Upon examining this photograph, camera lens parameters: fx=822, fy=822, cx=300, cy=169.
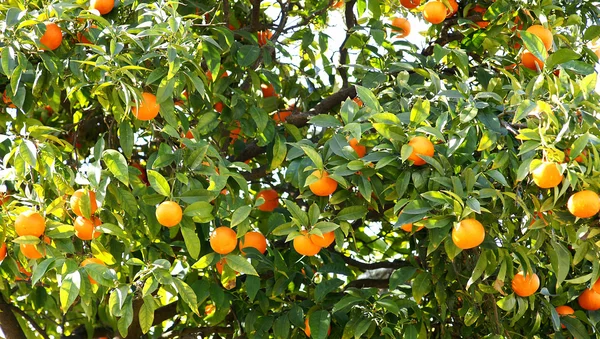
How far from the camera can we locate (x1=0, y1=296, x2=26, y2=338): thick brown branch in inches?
117

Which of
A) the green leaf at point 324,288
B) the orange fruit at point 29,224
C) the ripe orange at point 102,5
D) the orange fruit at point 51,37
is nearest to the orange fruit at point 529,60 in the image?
the green leaf at point 324,288

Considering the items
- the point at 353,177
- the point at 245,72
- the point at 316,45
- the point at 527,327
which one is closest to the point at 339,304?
the point at 353,177

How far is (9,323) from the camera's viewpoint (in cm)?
298

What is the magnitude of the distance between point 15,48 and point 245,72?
34.3 inches

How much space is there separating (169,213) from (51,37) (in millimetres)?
583

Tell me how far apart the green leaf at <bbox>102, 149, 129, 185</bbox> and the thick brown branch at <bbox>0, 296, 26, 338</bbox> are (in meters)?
1.30

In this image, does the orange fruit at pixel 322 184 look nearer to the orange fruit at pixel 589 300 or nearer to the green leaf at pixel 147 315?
the green leaf at pixel 147 315

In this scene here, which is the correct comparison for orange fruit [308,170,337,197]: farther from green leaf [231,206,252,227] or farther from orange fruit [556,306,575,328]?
orange fruit [556,306,575,328]

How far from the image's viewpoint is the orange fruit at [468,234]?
1863 mm

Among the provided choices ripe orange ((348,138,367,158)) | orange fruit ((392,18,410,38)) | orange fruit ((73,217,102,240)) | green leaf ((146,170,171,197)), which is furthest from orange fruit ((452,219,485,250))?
orange fruit ((392,18,410,38))

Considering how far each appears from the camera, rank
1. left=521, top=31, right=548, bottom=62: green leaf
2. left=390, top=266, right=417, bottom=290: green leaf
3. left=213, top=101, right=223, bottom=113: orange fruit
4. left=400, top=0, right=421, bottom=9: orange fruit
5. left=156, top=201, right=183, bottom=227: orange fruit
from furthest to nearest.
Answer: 1. left=400, top=0, right=421, bottom=9: orange fruit
2. left=213, top=101, right=223, bottom=113: orange fruit
3. left=390, top=266, right=417, bottom=290: green leaf
4. left=521, top=31, right=548, bottom=62: green leaf
5. left=156, top=201, right=183, bottom=227: orange fruit

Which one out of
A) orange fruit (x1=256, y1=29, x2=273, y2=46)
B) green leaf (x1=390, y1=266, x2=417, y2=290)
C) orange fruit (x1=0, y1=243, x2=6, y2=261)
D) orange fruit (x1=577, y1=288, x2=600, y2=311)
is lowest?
orange fruit (x1=577, y1=288, x2=600, y2=311)

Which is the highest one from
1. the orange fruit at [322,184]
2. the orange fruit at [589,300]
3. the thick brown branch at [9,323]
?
the orange fruit at [322,184]

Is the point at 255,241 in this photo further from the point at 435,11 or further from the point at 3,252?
the point at 435,11
